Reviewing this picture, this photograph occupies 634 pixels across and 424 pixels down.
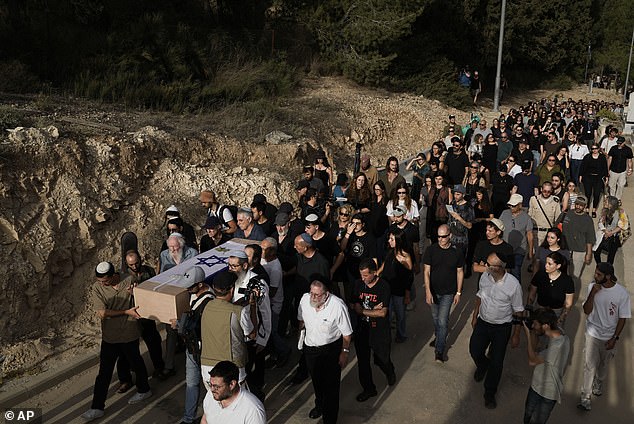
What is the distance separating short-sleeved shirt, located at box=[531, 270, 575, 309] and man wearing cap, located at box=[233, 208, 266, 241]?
3374 millimetres

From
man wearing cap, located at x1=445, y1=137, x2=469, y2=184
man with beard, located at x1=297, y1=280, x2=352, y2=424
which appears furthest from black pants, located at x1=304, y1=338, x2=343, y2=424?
man wearing cap, located at x1=445, y1=137, x2=469, y2=184

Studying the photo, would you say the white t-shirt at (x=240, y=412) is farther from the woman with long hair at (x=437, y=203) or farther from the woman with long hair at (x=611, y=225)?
the woman with long hair at (x=611, y=225)

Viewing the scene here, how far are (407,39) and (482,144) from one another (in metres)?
14.7

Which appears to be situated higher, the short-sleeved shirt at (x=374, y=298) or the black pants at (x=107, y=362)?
the short-sleeved shirt at (x=374, y=298)

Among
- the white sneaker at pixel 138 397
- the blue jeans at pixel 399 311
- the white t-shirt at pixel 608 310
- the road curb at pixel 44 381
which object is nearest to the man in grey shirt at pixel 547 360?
the white t-shirt at pixel 608 310

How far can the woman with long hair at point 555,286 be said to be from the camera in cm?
581

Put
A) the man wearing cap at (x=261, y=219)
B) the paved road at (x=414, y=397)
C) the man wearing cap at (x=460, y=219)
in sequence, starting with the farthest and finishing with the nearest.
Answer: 1. the man wearing cap at (x=460, y=219)
2. the man wearing cap at (x=261, y=219)
3. the paved road at (x=414, y=397)

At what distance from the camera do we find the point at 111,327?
18.1ft

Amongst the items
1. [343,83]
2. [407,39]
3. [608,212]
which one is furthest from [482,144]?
[407,39]

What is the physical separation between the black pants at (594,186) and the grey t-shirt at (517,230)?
4.99 meters

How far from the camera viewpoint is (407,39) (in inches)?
1042

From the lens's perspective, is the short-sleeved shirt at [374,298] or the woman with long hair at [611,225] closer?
the short-sleeved shirt at [374,298]

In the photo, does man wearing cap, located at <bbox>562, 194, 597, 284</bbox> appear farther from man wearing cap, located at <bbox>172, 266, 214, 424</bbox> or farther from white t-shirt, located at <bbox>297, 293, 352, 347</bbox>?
man wearing cap, located at <bbox>172, 266, 214, 424</bbox>

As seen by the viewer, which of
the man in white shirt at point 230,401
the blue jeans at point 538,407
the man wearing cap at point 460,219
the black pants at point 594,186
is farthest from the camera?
the black pants at point 594,186
